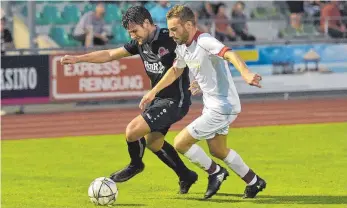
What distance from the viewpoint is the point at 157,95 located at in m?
10.9

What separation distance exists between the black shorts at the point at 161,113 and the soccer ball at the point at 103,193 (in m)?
0.76

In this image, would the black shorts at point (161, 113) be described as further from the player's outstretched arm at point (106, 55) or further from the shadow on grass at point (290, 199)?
the shadow on grass at point (290, 199)

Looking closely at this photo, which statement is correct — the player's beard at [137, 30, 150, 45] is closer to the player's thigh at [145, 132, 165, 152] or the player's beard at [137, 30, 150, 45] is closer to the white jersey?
the white jersey

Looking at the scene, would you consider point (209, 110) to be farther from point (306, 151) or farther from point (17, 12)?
point (17, 12)

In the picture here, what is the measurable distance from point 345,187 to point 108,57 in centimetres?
300

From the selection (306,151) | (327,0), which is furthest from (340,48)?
(306,151)

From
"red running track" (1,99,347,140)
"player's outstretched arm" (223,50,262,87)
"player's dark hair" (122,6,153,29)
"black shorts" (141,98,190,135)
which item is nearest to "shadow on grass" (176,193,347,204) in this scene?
"black shorts" (141,98,190,135)

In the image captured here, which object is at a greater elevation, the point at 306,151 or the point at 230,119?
the point at 230,119

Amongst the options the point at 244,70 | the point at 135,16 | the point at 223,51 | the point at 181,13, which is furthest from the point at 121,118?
the point at 244,70

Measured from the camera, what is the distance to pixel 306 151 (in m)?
14.9

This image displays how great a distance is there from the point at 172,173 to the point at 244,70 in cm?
415

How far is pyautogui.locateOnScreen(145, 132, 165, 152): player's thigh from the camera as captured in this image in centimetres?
1092

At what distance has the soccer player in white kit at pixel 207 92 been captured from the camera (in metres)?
9.98

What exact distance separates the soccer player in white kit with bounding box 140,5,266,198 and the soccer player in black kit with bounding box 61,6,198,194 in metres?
0.29
